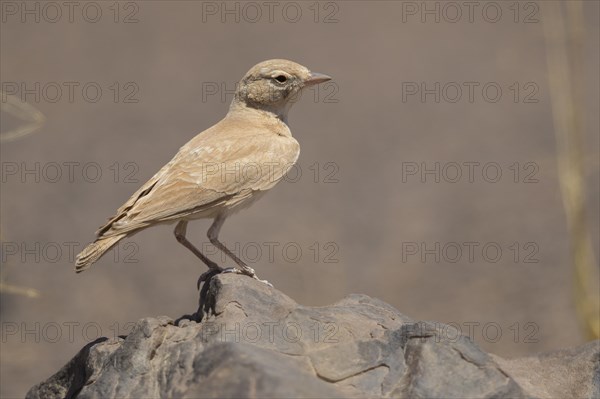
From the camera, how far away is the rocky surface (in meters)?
5.14

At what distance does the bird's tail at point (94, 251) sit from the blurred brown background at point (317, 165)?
5293 millimetres

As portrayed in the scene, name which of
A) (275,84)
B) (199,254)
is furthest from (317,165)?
(199,254)

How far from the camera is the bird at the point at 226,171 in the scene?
6859 millimetres

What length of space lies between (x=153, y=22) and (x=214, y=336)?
12611 mm

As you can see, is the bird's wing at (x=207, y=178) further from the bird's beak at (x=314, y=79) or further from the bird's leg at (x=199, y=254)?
the bird's beak at (x=314, y=79)

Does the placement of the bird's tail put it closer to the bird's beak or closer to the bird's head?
the bird's head

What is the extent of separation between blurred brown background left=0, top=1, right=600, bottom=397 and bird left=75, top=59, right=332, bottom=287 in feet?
15.1

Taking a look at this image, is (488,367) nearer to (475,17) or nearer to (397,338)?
(397,338)

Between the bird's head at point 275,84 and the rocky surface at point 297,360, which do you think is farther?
the bird's head at point 275,84

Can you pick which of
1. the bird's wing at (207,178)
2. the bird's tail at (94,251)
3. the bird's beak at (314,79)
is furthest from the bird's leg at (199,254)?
the bird's beak at (314,79)

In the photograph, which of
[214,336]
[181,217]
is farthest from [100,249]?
[214,336]

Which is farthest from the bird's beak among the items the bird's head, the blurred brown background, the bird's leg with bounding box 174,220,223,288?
the blurred brown background

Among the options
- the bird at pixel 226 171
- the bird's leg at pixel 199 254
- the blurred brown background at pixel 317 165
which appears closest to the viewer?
the bird at pixel 226 171

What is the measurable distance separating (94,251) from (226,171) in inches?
45.9
